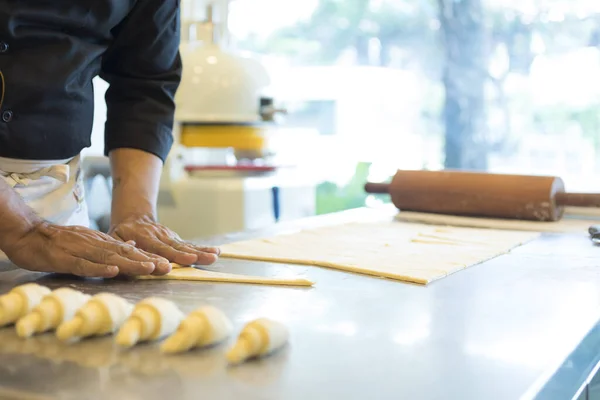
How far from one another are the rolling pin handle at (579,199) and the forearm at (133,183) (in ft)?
3.01

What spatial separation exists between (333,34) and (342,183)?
79cm

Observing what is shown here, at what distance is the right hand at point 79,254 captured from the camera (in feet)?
2.97

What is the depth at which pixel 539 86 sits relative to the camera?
3283 mm

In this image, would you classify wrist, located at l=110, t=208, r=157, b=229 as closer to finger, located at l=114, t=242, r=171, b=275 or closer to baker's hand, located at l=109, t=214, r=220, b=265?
baker's hand, located at l=109, t=214, r=220, b=265

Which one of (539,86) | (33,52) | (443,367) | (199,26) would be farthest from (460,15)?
(443,367)

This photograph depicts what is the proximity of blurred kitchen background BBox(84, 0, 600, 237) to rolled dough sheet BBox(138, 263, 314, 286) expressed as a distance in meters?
1.67

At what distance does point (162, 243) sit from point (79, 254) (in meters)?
0.15

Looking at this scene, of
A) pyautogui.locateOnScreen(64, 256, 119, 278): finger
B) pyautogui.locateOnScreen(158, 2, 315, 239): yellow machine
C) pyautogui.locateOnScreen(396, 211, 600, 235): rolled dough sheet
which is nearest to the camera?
pyautogui.locateOnScreen(64, 256, 119, 278): finger

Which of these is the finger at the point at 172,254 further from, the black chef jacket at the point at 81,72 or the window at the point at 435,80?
the window at the point at 435,80

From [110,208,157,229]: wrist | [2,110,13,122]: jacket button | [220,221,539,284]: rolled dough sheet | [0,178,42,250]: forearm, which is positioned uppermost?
[2,110,13,122]: jacket button

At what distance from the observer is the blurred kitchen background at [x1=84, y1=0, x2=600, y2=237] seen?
3232mm

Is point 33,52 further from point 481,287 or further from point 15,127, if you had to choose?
point 481,287

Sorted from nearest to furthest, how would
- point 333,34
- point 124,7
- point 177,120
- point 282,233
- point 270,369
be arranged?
point 270,369
point 124,7
point 282,233
point 177,120
point 333,34

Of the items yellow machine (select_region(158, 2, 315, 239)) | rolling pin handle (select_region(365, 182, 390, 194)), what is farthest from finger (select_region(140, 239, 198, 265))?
yellow machine (select_region(158, 2, 315, 239))
